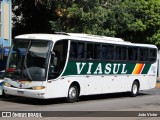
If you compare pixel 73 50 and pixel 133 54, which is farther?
pixel 133 54

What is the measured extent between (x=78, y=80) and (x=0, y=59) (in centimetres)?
513

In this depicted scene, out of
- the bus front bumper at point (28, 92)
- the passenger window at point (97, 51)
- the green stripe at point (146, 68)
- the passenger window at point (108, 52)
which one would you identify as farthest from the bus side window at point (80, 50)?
the green stripe at point (146, 68)

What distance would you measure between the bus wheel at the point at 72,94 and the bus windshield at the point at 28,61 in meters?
2.07

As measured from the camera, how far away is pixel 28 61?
61.4 feet

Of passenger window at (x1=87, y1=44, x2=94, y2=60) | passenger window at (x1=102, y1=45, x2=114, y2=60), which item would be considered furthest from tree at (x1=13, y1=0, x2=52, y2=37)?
passenger window at (x1=87, y1=44, x2=94, y2=60)

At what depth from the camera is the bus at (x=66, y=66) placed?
18500 millimetres

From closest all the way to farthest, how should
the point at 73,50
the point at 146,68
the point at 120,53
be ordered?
the point at 73,50 < the point at 120,53 < the point at 146,68

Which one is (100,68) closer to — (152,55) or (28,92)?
(28,92)

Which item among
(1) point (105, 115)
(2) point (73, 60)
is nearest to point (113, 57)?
(2) point (73, 60)

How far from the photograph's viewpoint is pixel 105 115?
15.5 meters

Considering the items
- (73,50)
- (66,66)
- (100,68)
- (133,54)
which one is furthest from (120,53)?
(66,66)

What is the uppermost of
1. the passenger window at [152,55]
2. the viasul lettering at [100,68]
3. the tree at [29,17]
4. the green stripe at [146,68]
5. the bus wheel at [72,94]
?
the tree at [29,17]

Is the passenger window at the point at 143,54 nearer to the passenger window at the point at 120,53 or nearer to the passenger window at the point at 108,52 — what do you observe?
the passenger window at the point at 120,53

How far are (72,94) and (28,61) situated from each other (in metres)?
Result: 2.76
